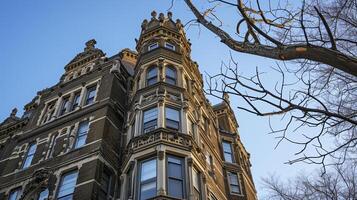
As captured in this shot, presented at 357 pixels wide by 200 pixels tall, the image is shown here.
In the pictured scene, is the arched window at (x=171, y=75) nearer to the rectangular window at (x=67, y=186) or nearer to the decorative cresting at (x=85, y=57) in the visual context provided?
the decorative cresting at (x=85, y=57)

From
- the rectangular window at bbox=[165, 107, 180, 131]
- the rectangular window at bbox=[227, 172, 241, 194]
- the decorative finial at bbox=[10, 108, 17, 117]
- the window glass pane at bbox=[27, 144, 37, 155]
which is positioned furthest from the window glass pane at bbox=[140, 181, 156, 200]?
the decorative finial at bbox=[10, 108, 17, 117]

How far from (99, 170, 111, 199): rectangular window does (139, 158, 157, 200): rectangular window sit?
6.59ft

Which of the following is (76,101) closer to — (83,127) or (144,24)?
(83,127)

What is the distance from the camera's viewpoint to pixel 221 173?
2461 centimetres

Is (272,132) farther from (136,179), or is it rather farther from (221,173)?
(221,173)

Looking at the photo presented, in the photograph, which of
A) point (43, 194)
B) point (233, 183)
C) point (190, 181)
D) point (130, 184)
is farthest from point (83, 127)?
point (233, 183)

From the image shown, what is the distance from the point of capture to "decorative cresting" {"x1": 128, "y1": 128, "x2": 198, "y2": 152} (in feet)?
58.6

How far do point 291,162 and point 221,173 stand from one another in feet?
59.9

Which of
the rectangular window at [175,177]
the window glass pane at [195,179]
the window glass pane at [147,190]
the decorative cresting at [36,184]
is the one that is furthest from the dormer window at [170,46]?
the window glass pane at [147,190]

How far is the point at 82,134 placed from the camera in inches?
818

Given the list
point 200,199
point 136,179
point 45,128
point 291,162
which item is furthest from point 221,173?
point 291,162

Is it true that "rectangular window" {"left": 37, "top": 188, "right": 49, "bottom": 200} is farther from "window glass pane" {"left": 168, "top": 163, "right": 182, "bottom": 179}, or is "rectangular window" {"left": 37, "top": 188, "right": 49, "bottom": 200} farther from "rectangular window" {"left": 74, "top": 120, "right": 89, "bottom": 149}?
"window glass pane" {"left": 168, "top": 163, "right": 182, "bottom": 179}

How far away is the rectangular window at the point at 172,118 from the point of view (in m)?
19.3

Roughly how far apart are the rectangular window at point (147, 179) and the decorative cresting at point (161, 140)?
2.97 ft
